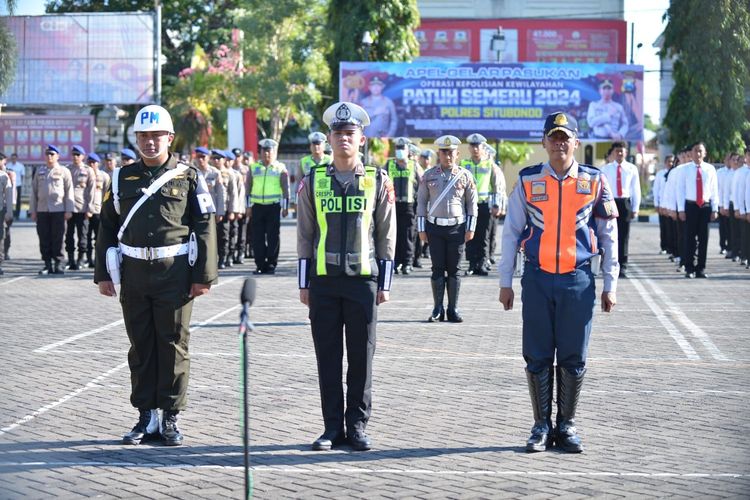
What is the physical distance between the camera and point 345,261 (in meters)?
8.41

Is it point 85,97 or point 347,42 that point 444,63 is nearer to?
point 347,42

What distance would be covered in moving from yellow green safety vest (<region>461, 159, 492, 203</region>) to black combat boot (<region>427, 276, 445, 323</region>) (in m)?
6.41

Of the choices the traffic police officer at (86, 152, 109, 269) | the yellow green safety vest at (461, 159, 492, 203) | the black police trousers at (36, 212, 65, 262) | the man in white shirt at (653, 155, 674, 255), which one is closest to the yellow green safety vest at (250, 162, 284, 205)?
the traffic police officer at (86, 152, 109, 269)

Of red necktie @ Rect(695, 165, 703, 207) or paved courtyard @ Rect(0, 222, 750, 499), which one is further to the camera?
red necktie @ Rect(695, 165, 703, 207)

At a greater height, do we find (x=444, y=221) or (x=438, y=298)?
(x=444, y=221)

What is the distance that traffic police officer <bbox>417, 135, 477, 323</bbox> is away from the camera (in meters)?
15.1

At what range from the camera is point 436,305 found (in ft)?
50.0

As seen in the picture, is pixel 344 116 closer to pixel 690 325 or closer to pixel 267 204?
pixel 690 325

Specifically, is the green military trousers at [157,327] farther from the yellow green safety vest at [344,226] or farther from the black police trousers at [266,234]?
the black police trousers at [266,234]

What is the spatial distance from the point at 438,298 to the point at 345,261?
22.3 feet

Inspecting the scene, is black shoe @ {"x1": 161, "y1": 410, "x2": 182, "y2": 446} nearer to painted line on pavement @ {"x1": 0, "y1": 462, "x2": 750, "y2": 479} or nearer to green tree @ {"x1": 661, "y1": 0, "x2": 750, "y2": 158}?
painted line on pavement @ {"x1": 0, "y1": 462, "x2": 750, "y2": 479}

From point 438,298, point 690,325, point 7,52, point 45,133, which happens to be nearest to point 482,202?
point 438,298

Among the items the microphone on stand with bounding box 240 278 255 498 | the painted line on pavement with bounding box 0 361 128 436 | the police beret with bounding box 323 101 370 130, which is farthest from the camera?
the painted line on pavement with bounding box 0 361 128 436

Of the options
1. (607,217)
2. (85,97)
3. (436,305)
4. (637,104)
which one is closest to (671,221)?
(637,104)
